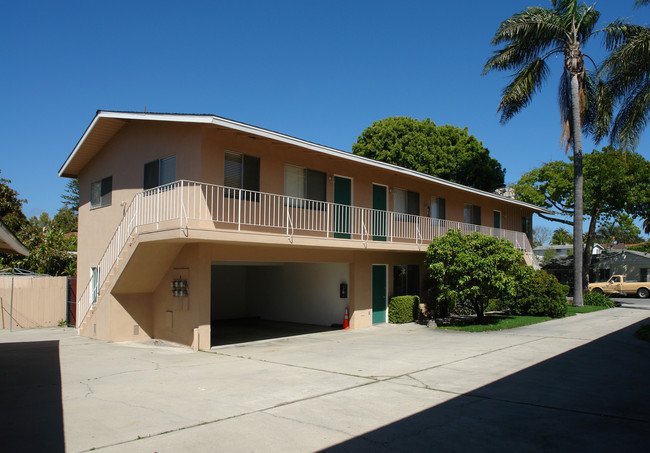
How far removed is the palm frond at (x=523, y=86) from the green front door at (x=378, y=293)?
11.4 meters

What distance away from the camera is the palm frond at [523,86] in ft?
77.1

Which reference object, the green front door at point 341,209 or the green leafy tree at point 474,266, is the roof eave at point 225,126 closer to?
the green front door at point 341,209

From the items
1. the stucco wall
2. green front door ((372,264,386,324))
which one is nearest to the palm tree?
green front door ((372,264,386,324))

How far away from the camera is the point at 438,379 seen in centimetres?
886

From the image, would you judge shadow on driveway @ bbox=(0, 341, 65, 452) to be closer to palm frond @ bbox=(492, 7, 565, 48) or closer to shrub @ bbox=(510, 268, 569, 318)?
shrub @ bbox=(510, 268, 569, 318)

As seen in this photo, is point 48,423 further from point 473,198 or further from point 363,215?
point 473,198

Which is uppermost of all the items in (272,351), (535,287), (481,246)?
(481,246)

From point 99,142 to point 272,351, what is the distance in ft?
32.0

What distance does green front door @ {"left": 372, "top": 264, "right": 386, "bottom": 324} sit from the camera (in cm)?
1805

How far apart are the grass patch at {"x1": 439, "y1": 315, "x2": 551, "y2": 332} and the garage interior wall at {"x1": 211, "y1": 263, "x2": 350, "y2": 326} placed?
13.4ft

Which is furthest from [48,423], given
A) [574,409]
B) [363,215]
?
[363,215]

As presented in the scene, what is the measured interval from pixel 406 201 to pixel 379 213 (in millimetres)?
2294

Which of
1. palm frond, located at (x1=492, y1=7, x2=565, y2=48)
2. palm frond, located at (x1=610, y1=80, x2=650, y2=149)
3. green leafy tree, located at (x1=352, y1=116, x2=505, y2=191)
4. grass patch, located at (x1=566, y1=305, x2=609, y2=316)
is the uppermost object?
palm frond, located at (x1=492, y1=7, x2=565, y2=48)

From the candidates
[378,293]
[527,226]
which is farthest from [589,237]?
[378,293]
